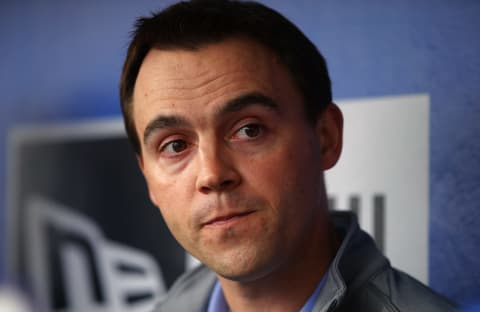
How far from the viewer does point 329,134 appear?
1105 mm

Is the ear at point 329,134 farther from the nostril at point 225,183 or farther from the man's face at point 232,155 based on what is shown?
the nostril at point 225,183

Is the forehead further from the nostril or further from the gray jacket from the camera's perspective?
the gray jacket

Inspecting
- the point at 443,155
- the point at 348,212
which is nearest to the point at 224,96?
the point at 348,212

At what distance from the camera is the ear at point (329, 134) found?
1.09 metres

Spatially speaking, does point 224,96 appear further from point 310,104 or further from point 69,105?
point 69,105

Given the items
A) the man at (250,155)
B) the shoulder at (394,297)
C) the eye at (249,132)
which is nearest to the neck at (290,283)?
the man at (250,155)

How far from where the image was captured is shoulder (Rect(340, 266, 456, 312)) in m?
0.96

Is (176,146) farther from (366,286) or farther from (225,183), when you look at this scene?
(366,286)

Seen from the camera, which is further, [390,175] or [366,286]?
[390,175]

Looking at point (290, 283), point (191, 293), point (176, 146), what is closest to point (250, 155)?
point (176, 146)

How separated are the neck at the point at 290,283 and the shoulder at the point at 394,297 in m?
0.10

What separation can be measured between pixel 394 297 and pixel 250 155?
Answer: 1.04 feet

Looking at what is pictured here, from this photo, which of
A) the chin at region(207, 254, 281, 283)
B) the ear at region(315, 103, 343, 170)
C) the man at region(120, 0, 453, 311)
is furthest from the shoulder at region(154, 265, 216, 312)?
the ear at region(315, 103, 343, 170)

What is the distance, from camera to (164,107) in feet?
3.33
